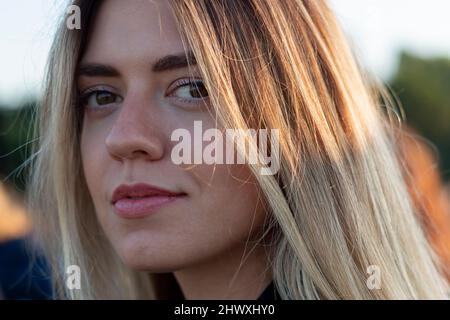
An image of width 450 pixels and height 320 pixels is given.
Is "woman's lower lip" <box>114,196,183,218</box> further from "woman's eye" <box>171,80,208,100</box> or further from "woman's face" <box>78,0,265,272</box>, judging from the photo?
"woman's eye" <box>171,80,208,100</box>

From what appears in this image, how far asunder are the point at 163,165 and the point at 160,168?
0.01 m

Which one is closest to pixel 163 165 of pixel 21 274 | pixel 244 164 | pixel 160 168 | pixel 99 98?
pixel 160 168

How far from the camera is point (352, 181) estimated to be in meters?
1.95

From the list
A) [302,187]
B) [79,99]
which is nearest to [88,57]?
[79,99]

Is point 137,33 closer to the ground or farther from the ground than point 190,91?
farther from the ground

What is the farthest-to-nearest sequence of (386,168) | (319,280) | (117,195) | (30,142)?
(30,142) → (386,168) → (117,195) → (319,280)

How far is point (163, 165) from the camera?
6.12ft

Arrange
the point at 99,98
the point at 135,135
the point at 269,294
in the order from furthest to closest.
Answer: the point at 99,98 → the point at 269,294 → the point at 135,135

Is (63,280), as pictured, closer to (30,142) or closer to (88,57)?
(30,142)

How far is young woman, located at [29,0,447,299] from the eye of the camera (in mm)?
1861

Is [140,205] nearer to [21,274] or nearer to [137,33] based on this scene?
[137,33]

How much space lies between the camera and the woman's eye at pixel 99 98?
2.06 meters

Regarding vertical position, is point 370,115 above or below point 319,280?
above
